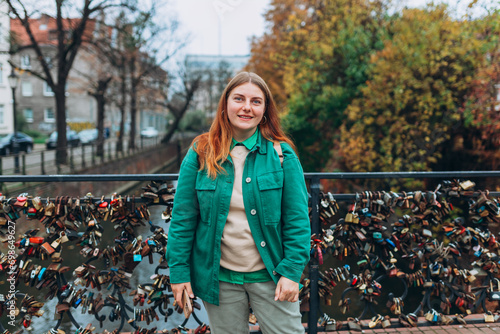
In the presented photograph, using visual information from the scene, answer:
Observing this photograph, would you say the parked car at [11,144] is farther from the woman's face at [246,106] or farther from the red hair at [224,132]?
the woman's face at [246,106]

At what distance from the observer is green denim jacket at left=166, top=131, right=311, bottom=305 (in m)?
1.82

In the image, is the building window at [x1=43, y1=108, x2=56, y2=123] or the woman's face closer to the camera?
the woman's face

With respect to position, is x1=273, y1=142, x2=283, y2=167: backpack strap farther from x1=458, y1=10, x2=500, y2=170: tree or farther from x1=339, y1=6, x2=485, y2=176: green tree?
x1=339, y1=6, x2=485, y2=176: green tree

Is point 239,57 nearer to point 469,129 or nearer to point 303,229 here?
point 469,129

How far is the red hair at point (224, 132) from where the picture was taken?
1873mm

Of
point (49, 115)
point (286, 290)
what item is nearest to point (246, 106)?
point (286, 290)

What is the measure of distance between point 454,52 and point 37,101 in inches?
1675

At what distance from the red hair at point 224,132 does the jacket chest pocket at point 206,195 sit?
4 centimetres

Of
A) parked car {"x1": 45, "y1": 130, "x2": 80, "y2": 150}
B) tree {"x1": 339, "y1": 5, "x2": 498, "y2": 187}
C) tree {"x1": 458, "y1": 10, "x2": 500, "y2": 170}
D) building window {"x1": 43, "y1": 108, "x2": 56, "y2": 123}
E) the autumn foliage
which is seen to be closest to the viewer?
tree {"x1": 458, "y1": 10, "x2": 500, "y2": 170}

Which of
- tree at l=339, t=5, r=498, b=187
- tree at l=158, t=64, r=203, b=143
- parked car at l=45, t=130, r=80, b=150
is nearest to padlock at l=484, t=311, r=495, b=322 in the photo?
tree at l=339, t=5, r=498, b=187

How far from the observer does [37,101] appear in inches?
1660

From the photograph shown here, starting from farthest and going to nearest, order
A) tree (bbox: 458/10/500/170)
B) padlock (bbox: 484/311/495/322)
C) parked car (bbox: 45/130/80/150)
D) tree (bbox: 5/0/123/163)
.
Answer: parked car (bbox: 45/130/80/150), tree (bbox: 5/0/123/163), tree (bbox: 458/10/500/170), padlock (bbox: 484/311/495/322)

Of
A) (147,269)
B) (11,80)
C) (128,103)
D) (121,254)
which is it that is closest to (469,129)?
(147,269)

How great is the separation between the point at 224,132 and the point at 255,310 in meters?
0.86
